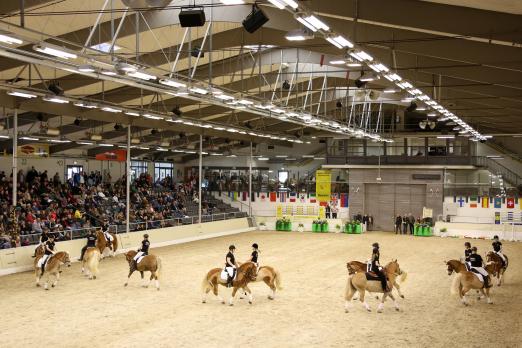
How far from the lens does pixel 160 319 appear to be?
561 inches

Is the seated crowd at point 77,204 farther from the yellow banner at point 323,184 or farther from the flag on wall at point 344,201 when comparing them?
the flag on wall at point 344,201

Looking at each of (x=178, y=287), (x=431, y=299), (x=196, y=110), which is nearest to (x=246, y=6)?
(x=178, y=287)

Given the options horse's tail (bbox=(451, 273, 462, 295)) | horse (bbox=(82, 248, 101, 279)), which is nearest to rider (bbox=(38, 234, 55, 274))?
horse (bbox=(82, 248, 101, 279))

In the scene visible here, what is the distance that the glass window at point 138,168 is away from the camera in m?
47.7

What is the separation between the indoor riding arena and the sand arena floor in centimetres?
9

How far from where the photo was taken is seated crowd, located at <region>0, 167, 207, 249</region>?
25.3 meters

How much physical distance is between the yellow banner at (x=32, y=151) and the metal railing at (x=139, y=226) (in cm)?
553

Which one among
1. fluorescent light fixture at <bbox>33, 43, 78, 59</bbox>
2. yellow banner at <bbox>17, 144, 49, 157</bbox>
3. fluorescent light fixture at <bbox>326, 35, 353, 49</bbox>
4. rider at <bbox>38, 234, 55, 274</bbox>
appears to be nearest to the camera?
fluorescent light fixture at <bbox>33, 43, 78, 59</bbox>

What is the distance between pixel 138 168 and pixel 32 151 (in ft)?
62.8

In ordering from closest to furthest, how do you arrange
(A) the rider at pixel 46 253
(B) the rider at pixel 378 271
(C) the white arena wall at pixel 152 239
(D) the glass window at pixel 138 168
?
(B) the rider at pixel 378 271
(A) the rider at pixel 46 253
(C) the white arena wall at pixel 152 239
(D) the glass window at pixel 138 168

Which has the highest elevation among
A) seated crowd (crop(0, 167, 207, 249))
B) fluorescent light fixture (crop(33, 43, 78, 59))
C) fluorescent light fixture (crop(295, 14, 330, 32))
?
fluorescent light fixture (crop(295, 14, 330, 32))

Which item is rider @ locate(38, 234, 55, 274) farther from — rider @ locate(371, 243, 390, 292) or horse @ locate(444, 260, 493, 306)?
horse @ locate(444, 260, 493, 306)

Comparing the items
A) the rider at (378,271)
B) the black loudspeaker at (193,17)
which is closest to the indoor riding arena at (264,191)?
the black loudspeaker at (193,17)

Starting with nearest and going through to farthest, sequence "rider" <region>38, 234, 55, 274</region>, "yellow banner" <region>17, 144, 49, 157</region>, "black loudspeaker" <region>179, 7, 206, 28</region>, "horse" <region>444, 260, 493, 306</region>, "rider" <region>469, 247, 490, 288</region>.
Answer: "black loudspeaker" <region>179, 7, 206, 28</region>
"horse" <region>444, 260, 493, 306</region>
"rider" <region>469, 247, 490, 288</region>
"rider" <region>38, 234, 55, 274</region>
"yellow banner" <region>17, 144, 49, 157</region>
